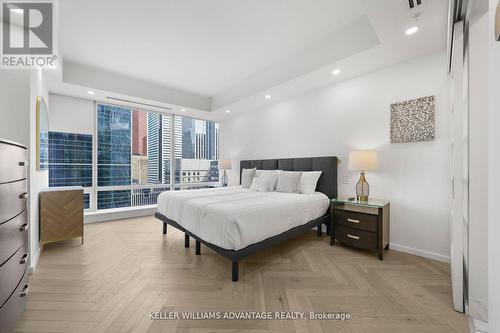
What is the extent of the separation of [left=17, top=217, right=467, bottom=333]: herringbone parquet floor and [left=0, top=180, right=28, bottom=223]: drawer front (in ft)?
2.85

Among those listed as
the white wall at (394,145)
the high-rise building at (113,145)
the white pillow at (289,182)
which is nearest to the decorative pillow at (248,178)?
the white pillow at (289,182)

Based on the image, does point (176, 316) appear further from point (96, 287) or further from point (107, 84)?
point (107, 84)

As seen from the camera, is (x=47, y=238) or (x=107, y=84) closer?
(x=47, y=238)

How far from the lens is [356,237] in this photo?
2607 millimetres

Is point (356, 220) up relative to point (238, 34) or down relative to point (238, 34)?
down

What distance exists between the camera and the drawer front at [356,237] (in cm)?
248

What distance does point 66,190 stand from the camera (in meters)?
2.87

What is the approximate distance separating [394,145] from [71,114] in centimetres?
572

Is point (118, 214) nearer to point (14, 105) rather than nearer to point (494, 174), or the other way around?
point (14, 105)

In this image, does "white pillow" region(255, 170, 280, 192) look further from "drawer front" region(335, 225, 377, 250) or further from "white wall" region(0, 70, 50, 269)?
"white wall" region(0, 70, 50, 269)

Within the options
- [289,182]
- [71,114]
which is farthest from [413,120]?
[71,114]

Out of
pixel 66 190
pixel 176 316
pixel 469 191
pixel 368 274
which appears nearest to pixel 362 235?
pixel 368 274

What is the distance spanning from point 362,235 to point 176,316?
224 cm

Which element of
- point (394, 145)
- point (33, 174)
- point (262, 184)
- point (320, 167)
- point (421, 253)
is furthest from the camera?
point (262, 184)
